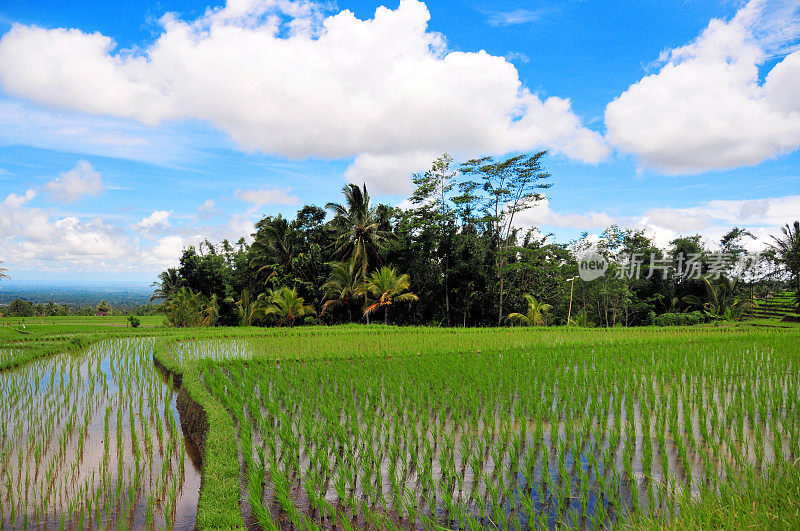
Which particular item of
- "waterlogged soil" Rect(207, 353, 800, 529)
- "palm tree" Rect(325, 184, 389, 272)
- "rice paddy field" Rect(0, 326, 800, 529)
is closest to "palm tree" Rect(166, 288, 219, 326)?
"palm tree" Rect(325, 184, 389, 272)

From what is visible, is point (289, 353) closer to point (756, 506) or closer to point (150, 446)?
point (150, 446)

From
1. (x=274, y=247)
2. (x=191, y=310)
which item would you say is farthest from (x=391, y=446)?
(x=274, y=247)

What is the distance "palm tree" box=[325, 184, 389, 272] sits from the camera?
17938 mm

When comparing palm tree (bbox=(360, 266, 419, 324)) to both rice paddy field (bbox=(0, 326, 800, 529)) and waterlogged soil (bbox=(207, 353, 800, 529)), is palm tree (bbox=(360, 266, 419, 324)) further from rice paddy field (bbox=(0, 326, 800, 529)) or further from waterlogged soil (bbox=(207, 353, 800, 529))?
waterlogged soil (bbox=(207, 353, 800, 529))

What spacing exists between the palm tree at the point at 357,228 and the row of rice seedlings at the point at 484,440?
1040cm

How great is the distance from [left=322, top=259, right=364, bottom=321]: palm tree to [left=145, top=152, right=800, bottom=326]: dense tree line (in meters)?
0.05

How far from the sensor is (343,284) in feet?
56.2

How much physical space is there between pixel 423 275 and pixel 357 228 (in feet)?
11.0

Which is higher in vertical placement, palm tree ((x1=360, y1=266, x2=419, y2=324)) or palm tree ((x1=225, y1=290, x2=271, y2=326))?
palm tree ((x1=360, y1=266, x2=419, y2=324))

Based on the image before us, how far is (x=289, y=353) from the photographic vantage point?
9125 mm

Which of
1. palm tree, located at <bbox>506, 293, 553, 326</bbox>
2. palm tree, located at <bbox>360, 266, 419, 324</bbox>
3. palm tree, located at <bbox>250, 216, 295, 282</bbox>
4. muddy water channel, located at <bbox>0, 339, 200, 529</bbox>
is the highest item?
palm tree, located at <bbox>250, 216, 295, 282</bbox>

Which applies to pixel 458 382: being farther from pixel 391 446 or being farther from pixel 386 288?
pixel 386 288

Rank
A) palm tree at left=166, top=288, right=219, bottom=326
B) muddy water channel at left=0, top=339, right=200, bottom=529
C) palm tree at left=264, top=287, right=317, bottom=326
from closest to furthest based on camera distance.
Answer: muddy water channel at left=0, top=339, right=200, bottom=529 < palm tree at left=264, top=287, right=317, bottom=326 < palm tree at left=166, top=288, right=219, bottom=326

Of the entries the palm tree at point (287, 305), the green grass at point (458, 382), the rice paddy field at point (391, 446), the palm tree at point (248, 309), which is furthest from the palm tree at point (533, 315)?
the palm tree at point (248, 309)
